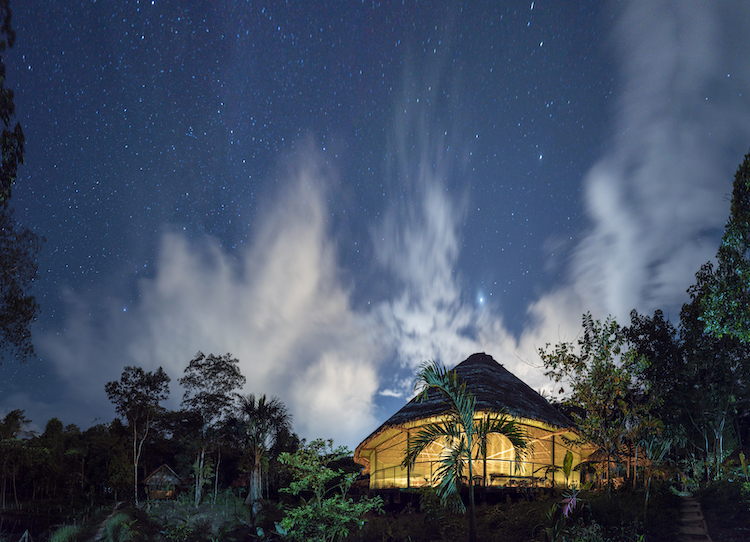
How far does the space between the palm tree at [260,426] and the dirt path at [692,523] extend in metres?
23.0

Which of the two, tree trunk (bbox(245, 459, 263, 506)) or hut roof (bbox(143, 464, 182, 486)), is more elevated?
tree trunk (bbox(245, 459, 263, 506))

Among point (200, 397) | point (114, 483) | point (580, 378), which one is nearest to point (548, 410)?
point (580, 378)

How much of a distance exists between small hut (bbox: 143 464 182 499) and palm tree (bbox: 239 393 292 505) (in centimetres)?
1495

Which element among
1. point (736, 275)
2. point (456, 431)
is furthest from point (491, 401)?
point (736, 275)

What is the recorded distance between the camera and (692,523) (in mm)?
10945

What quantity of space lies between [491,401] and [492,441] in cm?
285


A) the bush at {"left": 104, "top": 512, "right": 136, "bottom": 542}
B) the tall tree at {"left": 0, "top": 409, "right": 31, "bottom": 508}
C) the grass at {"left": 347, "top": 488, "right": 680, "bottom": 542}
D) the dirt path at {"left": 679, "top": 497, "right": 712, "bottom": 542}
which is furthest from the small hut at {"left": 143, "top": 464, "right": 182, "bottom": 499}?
the dirt path at {"left": 679, "top": 497, "right": 712, "bottom": 542}

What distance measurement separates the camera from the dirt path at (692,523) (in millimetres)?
10031

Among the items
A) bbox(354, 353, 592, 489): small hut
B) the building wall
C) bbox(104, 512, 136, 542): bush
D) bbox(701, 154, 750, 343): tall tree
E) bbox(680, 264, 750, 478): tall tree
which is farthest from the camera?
bbox(680, 264, 750, 478): tall tree

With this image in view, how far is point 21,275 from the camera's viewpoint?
50.2ft

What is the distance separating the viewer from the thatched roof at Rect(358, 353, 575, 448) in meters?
15.0

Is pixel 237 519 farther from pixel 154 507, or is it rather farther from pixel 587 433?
pixel 587 433

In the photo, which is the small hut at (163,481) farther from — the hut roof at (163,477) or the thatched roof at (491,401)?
the thatched roof at (491,401)

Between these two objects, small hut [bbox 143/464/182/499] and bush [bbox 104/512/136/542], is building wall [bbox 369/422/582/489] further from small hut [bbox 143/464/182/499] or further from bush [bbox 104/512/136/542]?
small hut [bbox 143/464/182/499]
